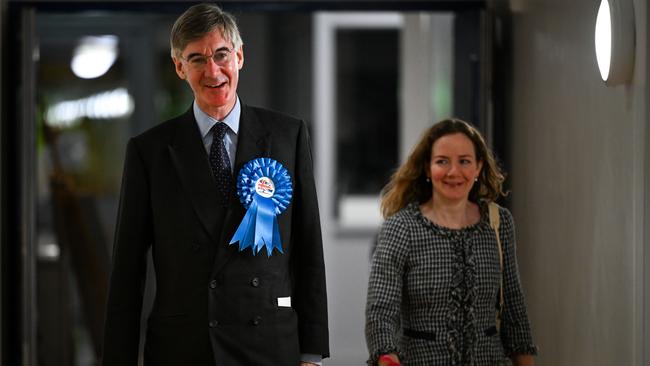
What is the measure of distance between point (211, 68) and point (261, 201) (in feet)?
1.14

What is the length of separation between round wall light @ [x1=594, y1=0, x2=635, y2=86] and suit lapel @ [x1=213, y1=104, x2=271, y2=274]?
1073mm

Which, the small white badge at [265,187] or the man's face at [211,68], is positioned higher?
the man's face at [211,68]

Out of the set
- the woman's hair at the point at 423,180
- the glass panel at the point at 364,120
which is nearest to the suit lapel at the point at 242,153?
the woman's hair at the point at 423,180

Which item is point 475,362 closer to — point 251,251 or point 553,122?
point 251,251

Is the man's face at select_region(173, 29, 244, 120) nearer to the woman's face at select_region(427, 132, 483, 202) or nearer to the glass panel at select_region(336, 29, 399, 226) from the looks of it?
the woman's face at select_region(427, 132, 483, 202)

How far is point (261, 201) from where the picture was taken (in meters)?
2.86

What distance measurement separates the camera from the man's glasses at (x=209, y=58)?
9.36 ft

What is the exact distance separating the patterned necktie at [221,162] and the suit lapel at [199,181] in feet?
0.07

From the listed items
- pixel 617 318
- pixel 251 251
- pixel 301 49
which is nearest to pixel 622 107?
pixel 617 318

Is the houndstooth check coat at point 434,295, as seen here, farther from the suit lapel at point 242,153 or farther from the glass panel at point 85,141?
the glass panel at point 85,141

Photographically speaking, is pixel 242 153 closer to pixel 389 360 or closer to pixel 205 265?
pixel 205 265

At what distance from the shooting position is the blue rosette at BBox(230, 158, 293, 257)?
2.85m

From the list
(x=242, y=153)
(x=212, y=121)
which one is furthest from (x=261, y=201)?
(x=212, y=121)

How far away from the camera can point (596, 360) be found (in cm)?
370
